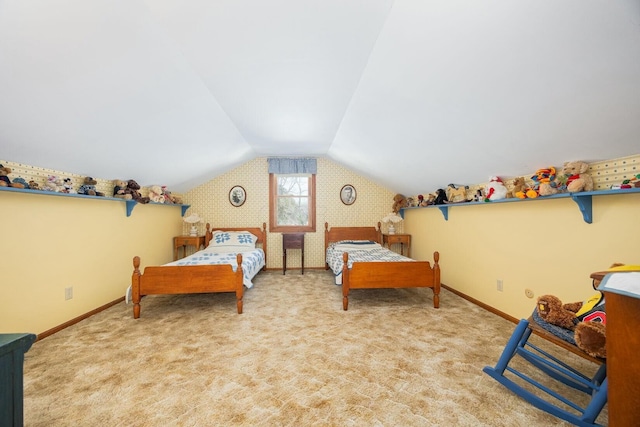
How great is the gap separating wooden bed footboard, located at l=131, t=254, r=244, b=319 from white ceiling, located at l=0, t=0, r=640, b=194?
1336mm

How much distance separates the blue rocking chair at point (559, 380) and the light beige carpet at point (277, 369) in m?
0.07

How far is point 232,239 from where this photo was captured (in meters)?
Result: 4.70

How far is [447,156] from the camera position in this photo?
9.52 ft

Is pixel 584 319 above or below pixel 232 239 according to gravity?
below

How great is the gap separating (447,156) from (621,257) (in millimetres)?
1621

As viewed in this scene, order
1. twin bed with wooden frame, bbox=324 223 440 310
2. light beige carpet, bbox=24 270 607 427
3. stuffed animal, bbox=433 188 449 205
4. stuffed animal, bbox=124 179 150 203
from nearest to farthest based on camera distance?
light beige carpet, bbox=24 270 607 427 < twin bed with wooden frame, bbox=324 223 440 310 < stuffed animal, bbox=124 179 150 203 < stuffed animal, bbox=433 188 449 205

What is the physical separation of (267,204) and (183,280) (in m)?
2.64

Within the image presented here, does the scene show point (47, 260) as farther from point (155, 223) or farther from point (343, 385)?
point (343, 385)

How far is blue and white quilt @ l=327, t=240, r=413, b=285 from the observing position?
3876 mm

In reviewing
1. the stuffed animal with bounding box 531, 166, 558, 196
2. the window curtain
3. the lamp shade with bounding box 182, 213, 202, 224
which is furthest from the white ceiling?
the window curtain

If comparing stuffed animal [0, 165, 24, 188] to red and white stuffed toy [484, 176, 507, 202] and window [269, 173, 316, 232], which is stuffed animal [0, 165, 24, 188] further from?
red and white stuffed toy [484, 176, 507, 202]

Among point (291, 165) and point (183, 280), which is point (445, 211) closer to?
point (291, 165)

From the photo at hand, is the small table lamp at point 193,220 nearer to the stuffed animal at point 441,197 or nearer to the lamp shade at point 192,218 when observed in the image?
the lamp shade at point 192,218

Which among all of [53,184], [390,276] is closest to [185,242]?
[53,184]
